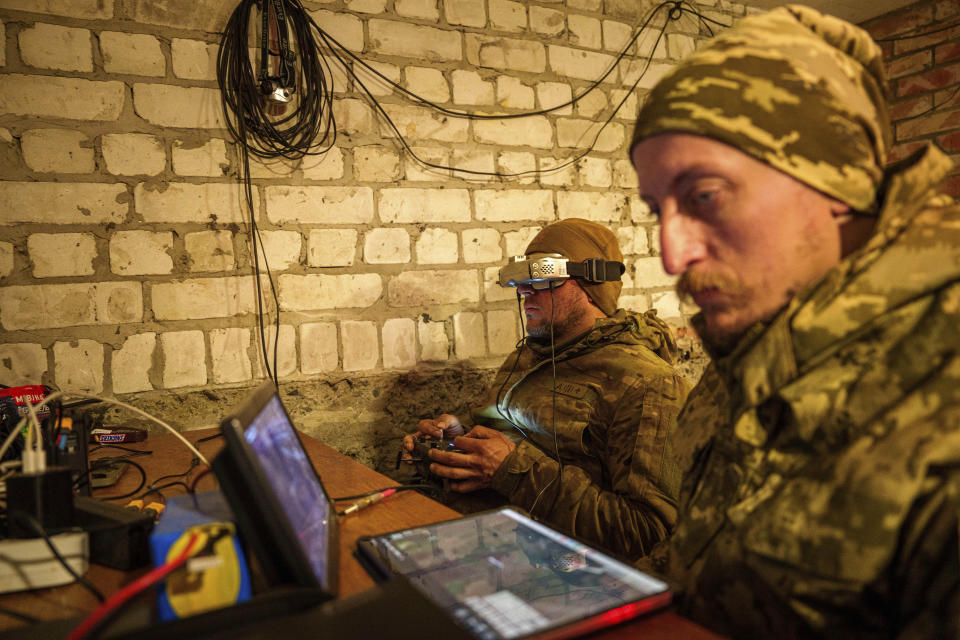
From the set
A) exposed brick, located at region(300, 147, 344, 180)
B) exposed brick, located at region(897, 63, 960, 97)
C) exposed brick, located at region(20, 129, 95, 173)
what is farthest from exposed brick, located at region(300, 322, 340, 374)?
exposed brick, located at region(897, 63, 960, 97)

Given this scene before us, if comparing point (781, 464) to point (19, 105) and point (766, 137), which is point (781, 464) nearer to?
point (766, 137)

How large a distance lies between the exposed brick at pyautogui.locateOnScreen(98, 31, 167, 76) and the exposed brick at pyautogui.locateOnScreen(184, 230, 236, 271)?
0.60m

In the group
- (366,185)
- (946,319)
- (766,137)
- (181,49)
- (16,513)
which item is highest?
(181,49)

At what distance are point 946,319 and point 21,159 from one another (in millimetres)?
2507

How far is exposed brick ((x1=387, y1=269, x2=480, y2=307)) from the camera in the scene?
2.54 meters

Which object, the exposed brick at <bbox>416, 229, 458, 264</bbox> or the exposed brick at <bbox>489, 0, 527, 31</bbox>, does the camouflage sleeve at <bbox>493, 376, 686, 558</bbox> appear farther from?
the exposed brick at <bbox>489, 0, 527, 31</bbox>

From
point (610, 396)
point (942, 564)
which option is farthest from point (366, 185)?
point (942, 564)

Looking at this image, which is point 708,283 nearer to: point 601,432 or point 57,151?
point 601,432

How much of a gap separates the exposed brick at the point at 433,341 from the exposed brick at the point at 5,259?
56.5 inches

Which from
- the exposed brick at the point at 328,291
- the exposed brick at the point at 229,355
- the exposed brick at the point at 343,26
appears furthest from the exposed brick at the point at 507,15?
the exposed brick at the point at 229,355

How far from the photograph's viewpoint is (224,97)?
2.26m

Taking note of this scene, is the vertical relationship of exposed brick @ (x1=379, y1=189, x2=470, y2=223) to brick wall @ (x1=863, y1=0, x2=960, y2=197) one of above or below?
below

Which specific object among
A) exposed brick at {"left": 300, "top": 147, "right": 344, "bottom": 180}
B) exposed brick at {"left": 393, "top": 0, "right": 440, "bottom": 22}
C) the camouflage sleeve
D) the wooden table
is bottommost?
the camouflage sleeve

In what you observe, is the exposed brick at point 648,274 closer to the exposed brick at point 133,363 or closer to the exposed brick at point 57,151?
the exposed brick at point 133,363
